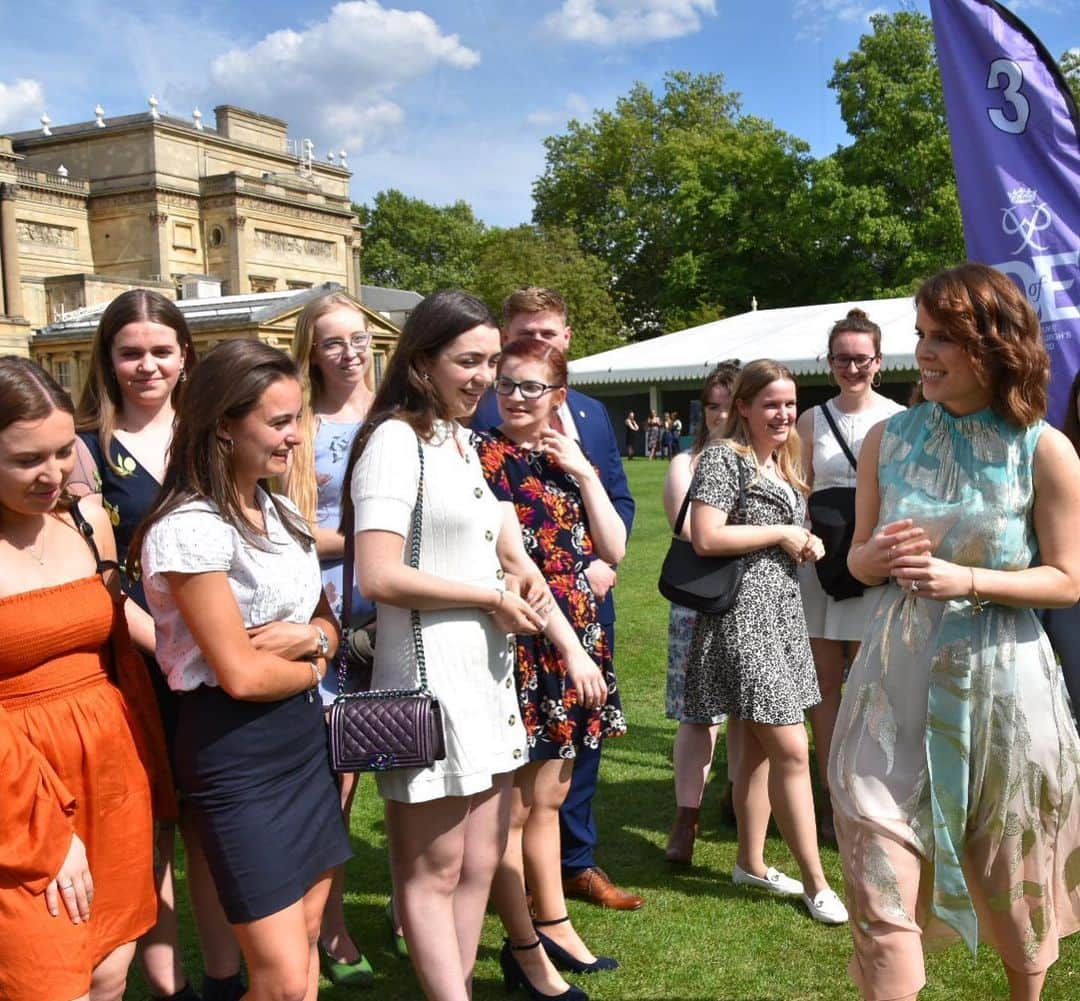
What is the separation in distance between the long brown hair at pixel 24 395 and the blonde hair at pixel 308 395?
3.96 ft

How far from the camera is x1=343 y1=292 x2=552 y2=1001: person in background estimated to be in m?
2.82

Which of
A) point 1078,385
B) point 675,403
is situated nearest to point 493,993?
point 1078,385

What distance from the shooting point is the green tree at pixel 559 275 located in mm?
45156

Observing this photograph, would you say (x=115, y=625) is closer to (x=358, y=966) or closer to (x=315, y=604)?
(x=315, y=604)

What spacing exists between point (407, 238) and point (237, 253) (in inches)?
1243

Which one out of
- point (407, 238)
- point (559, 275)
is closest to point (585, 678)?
point (559, 275)

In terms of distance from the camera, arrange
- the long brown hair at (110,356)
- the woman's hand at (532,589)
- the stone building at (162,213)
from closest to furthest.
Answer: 1. the woman's hand at (532,589)
2. the long brown hair at (110,356)
3. the stone building at (162,213)

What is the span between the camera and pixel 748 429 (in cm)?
446

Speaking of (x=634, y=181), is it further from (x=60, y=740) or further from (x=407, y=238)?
(x=60, y=740)

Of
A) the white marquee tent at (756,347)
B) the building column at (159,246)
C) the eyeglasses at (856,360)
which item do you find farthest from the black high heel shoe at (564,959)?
the building column at (159,246)

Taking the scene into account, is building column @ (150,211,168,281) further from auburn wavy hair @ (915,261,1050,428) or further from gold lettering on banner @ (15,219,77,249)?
auburn wavy hair @ (915,261,1050,428)

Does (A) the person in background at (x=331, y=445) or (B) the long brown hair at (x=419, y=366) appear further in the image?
(A) the person in background at (x=331, y=445)

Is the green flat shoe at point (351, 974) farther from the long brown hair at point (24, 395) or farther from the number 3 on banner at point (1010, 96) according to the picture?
the number 3 on banner at point (1010, 96)

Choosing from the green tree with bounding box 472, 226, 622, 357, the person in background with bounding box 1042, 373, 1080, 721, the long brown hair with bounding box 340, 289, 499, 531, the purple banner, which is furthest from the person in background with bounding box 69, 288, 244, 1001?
the green tree with bounding box 472, 226, 622, 357
